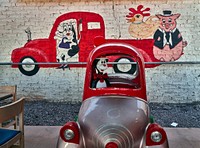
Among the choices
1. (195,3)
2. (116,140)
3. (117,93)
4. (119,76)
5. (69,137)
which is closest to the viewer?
(116,140)

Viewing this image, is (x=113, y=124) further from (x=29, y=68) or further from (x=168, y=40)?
(x=29, y=68)

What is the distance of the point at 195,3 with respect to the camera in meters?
4.71

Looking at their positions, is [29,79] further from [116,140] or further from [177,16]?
[116,140]

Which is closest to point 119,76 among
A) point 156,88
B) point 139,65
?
point 139,65

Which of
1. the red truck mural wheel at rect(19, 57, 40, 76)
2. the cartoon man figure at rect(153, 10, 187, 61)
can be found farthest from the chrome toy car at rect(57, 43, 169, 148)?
the red truck mural wheel at rect(19, 57, 40, 76)

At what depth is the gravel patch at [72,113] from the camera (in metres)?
3.84

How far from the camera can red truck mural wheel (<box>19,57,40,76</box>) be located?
4.98 m

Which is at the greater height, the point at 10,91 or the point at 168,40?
the point at 168,40

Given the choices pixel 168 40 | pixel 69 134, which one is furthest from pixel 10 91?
pixel 168 40

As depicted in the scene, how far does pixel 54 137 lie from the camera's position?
314 centimetres

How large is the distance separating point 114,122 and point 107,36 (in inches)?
131

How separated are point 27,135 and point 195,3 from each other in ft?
12.4

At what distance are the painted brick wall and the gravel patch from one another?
0.58 feet

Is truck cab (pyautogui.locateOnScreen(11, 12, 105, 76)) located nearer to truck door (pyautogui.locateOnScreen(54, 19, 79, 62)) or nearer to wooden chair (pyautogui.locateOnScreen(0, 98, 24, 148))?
truck door (pyautogui.locateOnScreen(54, 19, 79, 62))
